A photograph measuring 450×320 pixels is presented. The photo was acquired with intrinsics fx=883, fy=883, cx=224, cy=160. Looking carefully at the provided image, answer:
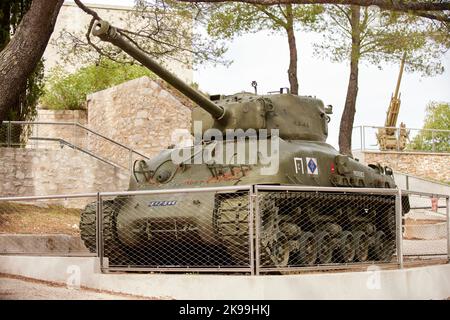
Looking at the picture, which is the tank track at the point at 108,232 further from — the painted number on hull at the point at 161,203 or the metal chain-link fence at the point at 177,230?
the painted number on hull at the point at 161,203

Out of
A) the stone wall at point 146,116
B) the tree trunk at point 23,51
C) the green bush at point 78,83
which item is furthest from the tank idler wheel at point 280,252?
the green bush at point 78,83

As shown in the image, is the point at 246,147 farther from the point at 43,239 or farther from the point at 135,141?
the point at 135,141

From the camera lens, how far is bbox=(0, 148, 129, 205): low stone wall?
20.8 m

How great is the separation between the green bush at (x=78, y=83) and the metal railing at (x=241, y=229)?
1360 centimetres

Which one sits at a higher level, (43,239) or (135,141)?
(135,141)

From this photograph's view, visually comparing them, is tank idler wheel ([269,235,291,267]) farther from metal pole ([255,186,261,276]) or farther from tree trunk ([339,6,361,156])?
tree trunk ([339,6,361,156])

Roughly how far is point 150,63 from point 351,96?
12.8m

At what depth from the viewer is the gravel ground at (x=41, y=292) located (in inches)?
419

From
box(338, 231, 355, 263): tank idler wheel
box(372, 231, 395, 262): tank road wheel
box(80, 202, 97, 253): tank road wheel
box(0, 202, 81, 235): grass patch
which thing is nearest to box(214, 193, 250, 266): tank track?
box(338, 231, 355, 263): tank idler wheel

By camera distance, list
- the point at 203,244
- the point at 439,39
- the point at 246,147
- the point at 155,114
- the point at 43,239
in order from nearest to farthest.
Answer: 1. the point at 203,244
2. the point at 246,147
3. the point at 43,239
4. the point at 439,39
5. the point at 155,114

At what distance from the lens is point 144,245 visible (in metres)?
12.9

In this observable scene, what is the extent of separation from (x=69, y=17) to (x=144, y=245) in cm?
2575

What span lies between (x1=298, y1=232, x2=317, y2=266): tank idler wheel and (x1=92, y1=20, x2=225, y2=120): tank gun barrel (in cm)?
267
